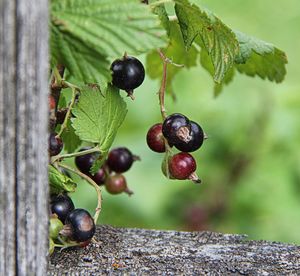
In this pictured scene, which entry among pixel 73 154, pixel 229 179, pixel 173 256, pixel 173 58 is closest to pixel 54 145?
pixel 73 154

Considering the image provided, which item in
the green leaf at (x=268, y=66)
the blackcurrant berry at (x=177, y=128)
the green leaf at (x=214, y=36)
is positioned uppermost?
the green leaf at (x=268, y=66)

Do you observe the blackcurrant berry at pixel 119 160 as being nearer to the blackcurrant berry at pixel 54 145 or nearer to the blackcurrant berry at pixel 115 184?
the blackcurrant berry at pixel 115 184

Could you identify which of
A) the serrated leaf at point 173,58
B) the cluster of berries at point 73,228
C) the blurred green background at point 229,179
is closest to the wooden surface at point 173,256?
the cluster of berries at point 73,228

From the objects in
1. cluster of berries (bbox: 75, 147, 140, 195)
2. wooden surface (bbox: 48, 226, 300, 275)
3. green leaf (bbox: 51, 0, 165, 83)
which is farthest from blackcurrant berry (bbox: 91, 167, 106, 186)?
green leaf (bbox: 51, 0, 165, 83)

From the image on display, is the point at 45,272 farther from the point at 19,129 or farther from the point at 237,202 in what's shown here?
the point at 237,202

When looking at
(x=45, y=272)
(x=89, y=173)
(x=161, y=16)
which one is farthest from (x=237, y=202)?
(x=45, y=272)

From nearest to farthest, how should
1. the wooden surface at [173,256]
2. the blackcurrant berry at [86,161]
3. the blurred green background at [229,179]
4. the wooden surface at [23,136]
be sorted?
1. the wooden surface at [23,136]
2. the wooden surface at [173,256]
3. the blackcurrant berry at [86,161]
4. the blurred green background at [229,179]
